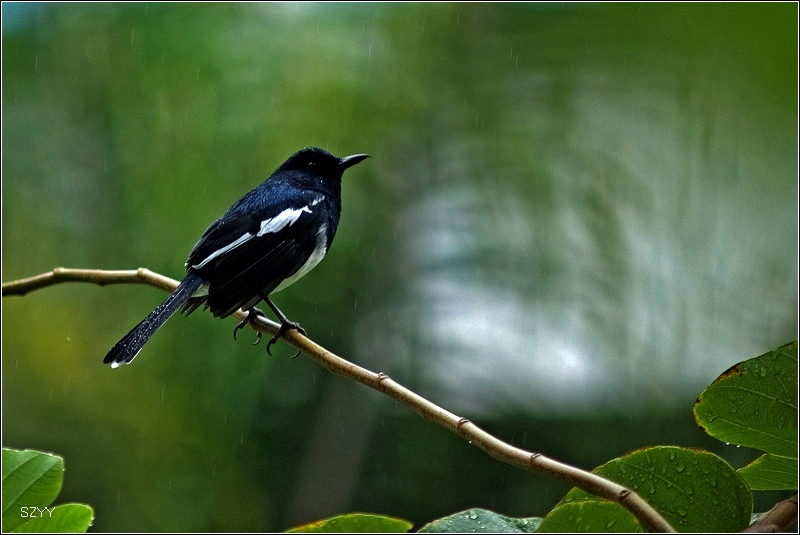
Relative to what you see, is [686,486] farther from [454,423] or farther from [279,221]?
[279,221]

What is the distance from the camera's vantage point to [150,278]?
1623 mm

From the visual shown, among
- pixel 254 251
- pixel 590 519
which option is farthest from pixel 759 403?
pixel 254 251

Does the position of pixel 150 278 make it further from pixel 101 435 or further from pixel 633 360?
pixel 101 435

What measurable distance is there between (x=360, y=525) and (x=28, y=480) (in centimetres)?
29

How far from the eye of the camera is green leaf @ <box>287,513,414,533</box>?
64 cm

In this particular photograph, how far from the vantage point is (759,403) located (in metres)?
0.80

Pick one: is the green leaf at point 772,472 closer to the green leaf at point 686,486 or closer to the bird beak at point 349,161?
the green leaf at point 686,486

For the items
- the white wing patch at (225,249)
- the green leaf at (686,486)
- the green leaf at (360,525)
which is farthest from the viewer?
the white wing patch at (225,249)

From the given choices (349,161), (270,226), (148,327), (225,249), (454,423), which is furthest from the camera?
(349,161)

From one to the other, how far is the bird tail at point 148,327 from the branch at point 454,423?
0.18m

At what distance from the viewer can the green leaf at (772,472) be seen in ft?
2.60

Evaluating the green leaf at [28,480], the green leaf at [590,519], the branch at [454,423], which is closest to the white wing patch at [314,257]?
the branch at [454,423]

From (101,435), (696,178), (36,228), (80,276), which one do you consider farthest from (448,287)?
(80,276)

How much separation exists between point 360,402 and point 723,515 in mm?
3569
